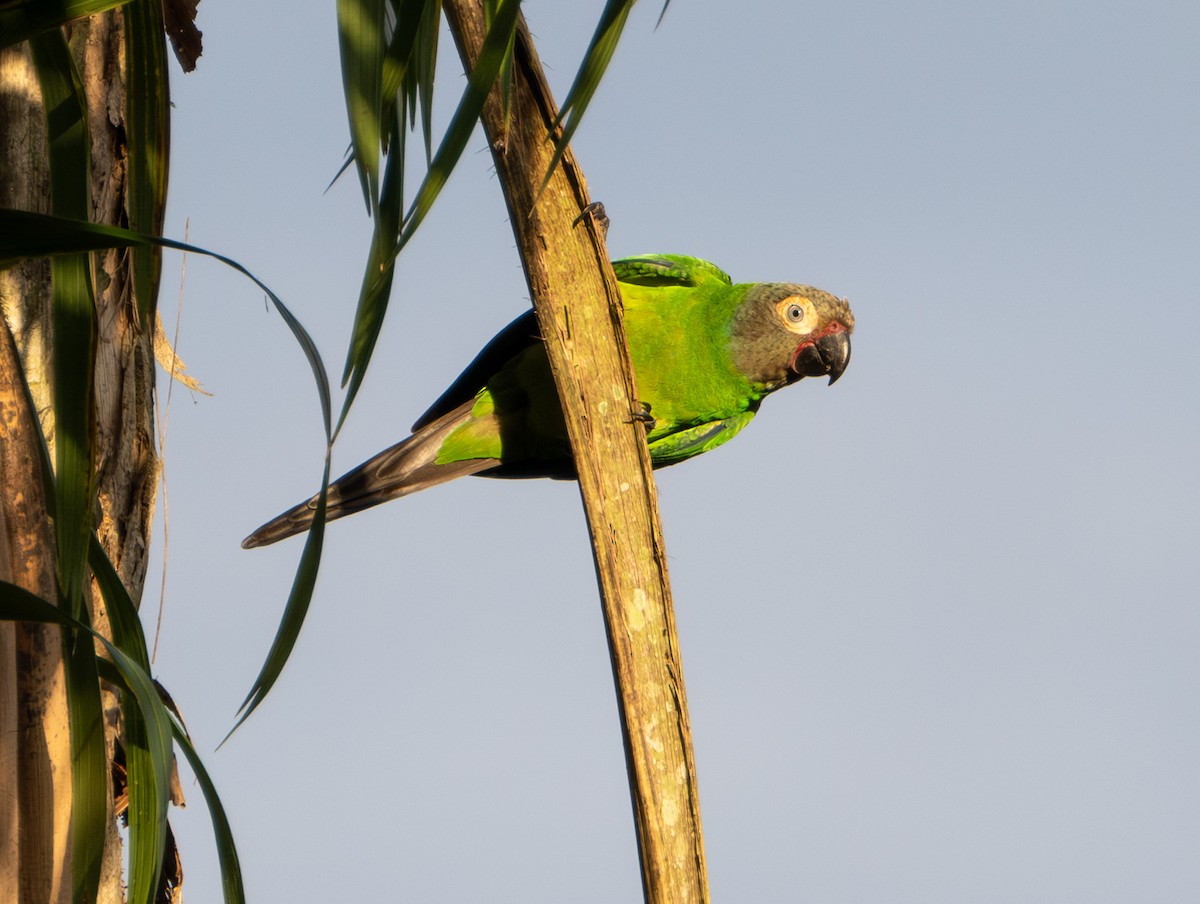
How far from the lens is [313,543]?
1.52 meters

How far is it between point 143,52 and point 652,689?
1253 millimetres

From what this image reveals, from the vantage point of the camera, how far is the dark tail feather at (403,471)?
4148 millimetres

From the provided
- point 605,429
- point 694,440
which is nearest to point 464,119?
point 605,429

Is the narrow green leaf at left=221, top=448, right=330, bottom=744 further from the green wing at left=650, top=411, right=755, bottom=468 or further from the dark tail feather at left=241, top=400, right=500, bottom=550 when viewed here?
the green wing at left=650, top=411, right=755, bottom=468

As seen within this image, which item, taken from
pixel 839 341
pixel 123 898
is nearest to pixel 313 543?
pixel 123 898

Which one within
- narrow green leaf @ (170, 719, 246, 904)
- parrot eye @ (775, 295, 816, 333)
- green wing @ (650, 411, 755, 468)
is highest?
parrot eye @ (775, 295, 816, 333)

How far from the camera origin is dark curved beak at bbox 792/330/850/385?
14.9ft

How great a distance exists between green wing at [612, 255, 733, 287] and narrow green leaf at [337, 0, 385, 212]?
3.00m

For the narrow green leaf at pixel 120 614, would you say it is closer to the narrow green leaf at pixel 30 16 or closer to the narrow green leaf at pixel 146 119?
the narrow green leaf at pixel 146 119

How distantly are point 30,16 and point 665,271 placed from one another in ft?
10.7

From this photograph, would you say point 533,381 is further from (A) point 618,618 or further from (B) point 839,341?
(A) point 618,618

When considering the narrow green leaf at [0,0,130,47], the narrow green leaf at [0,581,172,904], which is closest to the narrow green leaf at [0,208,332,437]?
the narrow green leaf at [0,0,130,47]

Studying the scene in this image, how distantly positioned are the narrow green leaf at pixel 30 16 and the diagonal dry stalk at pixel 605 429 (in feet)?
2.48

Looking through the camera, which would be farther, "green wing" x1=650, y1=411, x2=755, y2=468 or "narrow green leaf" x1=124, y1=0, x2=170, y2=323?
"green wing" x1=650, y1=411, x2=755, y2=468
